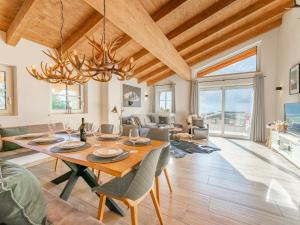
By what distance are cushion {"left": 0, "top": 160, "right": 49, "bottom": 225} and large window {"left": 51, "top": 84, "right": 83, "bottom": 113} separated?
3.49m

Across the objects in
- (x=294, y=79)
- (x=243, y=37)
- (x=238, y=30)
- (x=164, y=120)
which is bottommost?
(x=164, y=120)

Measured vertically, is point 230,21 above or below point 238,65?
above

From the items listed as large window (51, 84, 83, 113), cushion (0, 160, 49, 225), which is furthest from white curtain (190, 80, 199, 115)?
cushion (0, 160, 49, 225)

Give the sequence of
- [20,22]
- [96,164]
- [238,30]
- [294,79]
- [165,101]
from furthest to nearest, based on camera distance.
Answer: [165,101] → [238,30] → [294,79] → [20,22] → [96,164]

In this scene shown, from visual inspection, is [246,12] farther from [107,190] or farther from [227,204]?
[107,190]

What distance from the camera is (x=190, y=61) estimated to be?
20.2ft

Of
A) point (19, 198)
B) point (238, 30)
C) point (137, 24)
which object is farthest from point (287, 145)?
point (19, 198)

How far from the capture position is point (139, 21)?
273cm

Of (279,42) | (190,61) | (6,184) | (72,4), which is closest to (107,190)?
(6,184)

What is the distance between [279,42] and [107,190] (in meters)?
6.49

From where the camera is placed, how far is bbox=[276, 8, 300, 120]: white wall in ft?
12.6

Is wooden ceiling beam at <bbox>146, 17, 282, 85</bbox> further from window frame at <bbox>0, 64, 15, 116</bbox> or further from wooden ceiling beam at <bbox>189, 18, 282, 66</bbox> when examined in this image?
window frame at <bbox>0, 64, 15, 116</bbox>

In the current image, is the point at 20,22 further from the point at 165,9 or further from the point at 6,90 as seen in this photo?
the point at 165,9

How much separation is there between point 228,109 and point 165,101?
109 inches
